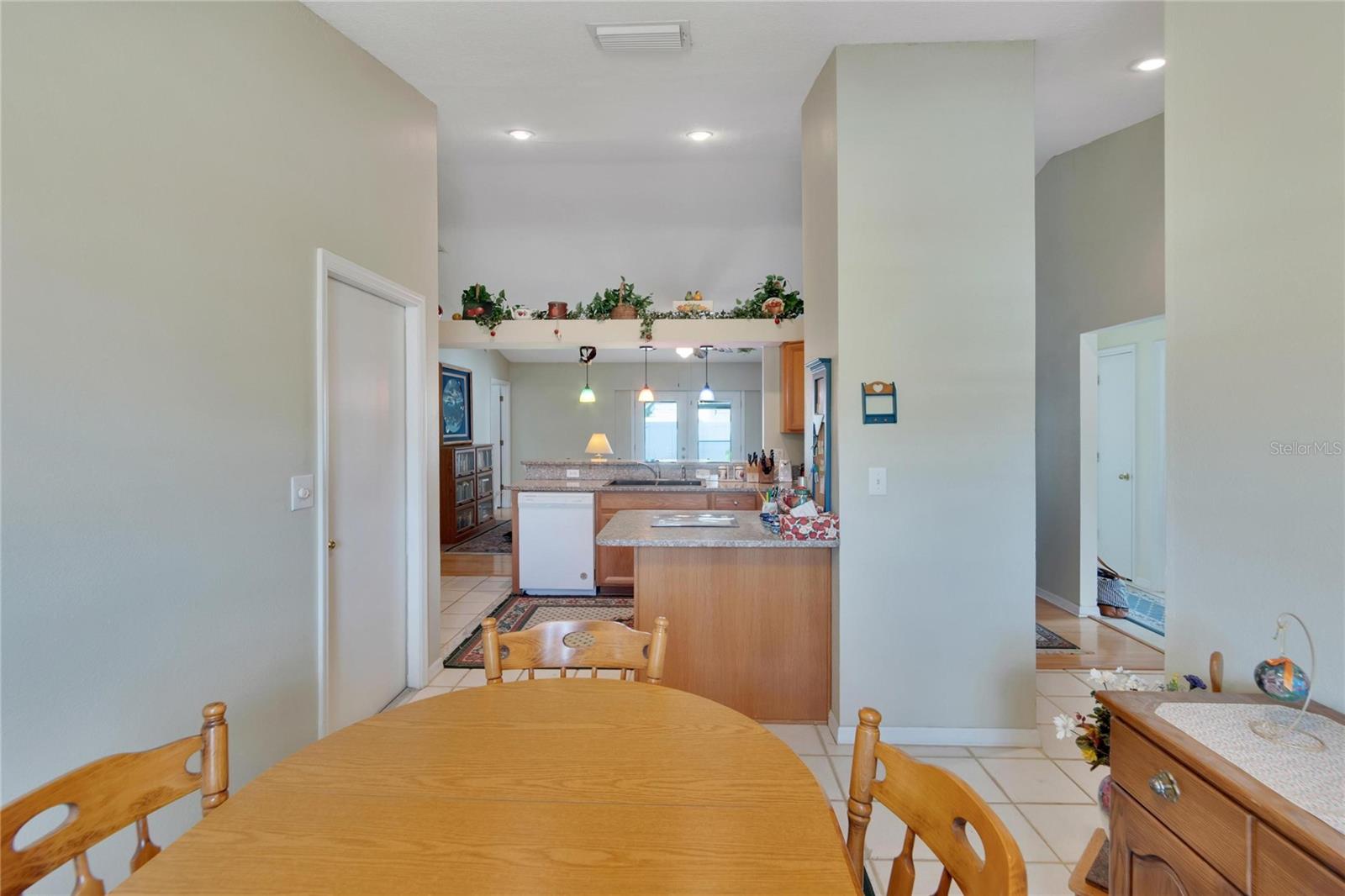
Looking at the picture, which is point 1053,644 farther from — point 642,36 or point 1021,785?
point 642,36

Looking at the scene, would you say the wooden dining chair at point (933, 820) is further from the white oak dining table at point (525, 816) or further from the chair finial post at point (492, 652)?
the chair finial post at point (492, 652)

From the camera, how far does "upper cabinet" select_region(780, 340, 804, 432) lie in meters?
4.88

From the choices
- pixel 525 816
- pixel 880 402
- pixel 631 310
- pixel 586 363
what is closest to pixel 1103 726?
pixel 880 402

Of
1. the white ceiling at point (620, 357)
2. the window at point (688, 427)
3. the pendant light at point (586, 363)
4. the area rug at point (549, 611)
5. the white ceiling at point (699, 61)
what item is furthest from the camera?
the window at point (688, 427)

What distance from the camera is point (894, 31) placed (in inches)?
100

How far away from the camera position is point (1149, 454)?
506 cm

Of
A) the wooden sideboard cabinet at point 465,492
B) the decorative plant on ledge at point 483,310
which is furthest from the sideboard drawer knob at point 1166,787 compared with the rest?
the wooden sideboard cabinet at point 465,492

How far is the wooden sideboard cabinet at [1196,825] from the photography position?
958 millimetres

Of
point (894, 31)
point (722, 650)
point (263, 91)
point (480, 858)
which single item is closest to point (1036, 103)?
point (894, 31)

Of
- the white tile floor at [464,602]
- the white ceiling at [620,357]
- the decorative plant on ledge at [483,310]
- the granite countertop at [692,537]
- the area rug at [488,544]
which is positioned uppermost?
the white ceiling at [620,357]

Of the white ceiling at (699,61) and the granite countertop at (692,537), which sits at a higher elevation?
the white ceiling at (699,61)

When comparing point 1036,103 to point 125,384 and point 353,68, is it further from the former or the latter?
point 125,384

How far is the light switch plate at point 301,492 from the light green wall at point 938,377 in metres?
2.10

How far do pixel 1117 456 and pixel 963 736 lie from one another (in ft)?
12.8
